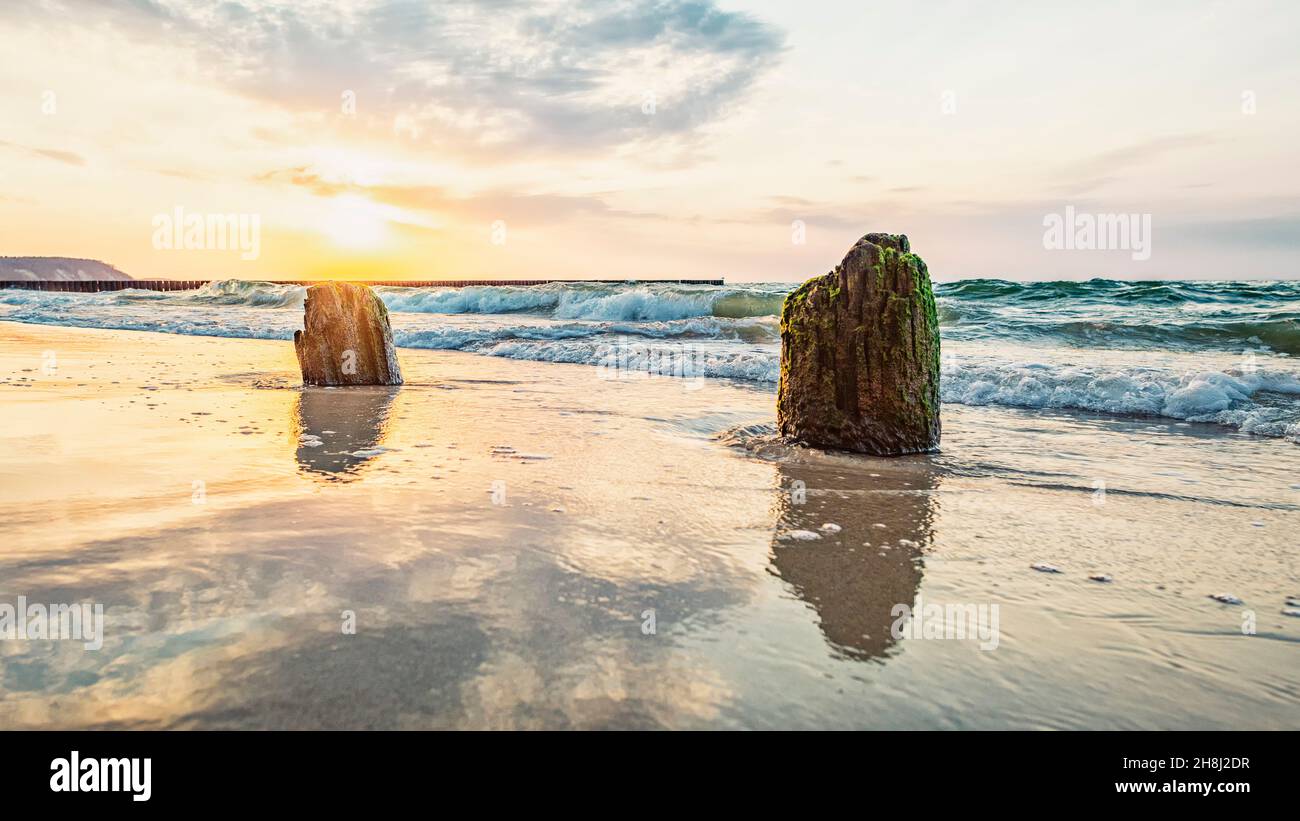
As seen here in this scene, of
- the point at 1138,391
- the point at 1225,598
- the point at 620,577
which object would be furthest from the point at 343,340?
the point at 1138,391

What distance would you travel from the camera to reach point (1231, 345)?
12852 millimetres

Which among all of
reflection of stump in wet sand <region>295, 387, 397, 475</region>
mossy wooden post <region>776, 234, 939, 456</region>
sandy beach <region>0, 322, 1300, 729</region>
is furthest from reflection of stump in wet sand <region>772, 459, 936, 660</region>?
reflection of stump in wet sand <region>295, 387, 397, 475</region>

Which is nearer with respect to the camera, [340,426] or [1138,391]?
[340,426]

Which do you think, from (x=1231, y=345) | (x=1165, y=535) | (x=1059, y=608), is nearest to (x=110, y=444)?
(x=1059, y=608)

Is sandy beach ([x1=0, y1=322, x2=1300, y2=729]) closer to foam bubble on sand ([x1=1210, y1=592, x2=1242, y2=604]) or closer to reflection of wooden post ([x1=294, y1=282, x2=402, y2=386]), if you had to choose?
foam bubble on sand ([x1=1210, y1=592, x2=1242, y2=604])

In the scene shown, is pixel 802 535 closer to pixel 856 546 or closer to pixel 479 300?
pixel 856 546

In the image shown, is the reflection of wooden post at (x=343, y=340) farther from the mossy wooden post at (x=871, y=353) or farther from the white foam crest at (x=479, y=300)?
the white foam crest at (x=479, y=300)

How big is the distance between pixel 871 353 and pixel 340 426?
3927mm

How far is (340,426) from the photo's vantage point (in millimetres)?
5703


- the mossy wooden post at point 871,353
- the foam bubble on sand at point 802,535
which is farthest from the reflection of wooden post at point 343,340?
the foam bubble on sand at point 802,535

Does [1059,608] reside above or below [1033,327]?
below

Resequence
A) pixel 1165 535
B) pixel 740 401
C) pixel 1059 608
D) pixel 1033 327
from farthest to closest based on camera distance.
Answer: pixel 1033 327, pixel 740 401, pixel 1165 535, pixel 1059 608
